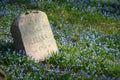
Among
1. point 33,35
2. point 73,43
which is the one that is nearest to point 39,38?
point 33,35

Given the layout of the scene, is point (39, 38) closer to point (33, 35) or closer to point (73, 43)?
point (33, 35)

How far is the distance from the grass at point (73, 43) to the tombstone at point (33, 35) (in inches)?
7.4

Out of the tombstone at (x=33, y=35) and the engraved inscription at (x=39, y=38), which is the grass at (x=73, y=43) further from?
the engraved inscription at (x=39, y=38)

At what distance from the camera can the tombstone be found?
7.52 m

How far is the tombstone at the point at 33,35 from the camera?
752 centimetres

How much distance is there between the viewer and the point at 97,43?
915 centimetres

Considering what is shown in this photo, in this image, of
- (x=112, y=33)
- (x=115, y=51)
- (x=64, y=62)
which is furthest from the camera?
(x=112, y=33)

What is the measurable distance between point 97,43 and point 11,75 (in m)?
3.15

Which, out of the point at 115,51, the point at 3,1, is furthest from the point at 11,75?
the point at 3,1

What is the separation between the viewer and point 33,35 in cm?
771

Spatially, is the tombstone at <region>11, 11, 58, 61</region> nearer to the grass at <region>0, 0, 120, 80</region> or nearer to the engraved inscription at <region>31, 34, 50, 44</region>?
the engraved inscription at <region>31, 34, 50, 44</region>

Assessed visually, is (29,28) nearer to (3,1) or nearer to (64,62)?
(64,62)

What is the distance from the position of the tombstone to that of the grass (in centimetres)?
19

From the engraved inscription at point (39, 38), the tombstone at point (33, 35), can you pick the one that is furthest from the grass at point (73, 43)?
the engraved inscription at point (39, 38)
